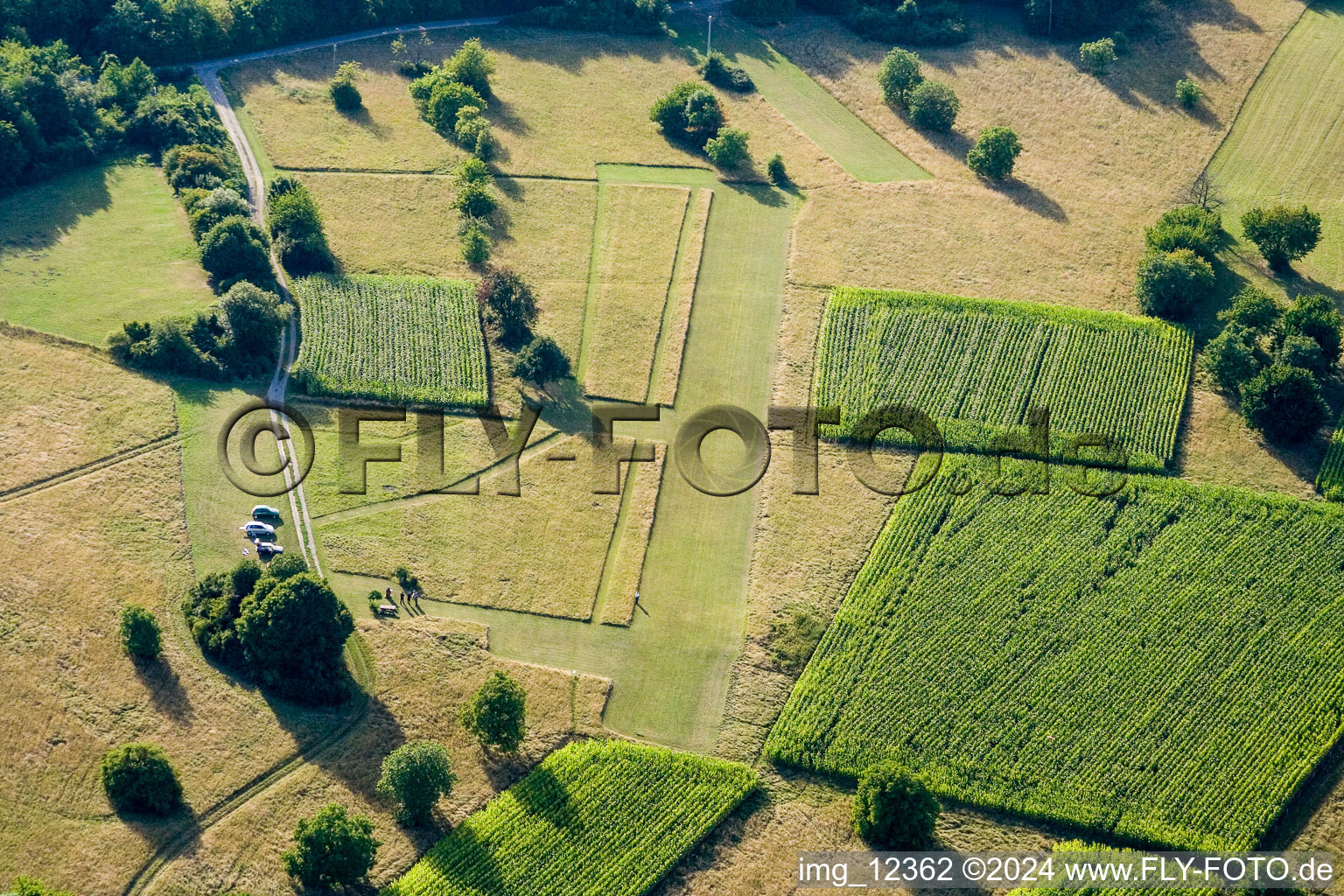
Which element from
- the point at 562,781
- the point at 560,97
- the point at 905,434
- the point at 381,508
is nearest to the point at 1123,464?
the point at 905,434

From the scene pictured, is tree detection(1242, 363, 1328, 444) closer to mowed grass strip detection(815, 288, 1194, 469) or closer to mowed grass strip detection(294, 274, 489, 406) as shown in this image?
mowed grass strip detection(815, 288, 1194, 469)

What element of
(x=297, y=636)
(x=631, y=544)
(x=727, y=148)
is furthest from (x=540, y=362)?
(x=727, y=148)

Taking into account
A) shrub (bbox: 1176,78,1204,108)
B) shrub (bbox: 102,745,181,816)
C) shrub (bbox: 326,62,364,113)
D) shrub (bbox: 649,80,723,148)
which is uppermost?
shrub (bbox: 1176,78,1204,108)

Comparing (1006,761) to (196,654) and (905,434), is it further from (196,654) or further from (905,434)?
(196,654)

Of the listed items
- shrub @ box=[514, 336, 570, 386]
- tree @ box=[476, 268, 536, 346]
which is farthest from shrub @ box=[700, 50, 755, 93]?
shrub @ box=[514, 336, 570, 386]

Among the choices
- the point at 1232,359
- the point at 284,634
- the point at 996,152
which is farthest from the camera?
the point at 996,152

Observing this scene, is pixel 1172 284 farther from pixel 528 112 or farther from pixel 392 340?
pixel 528 112
